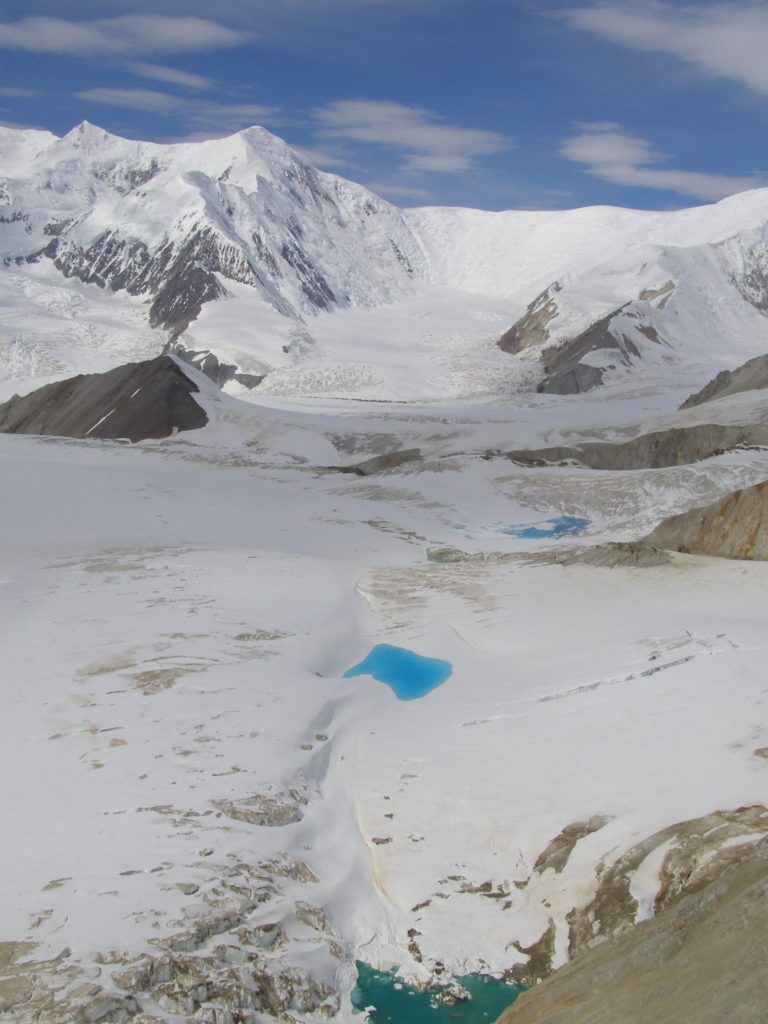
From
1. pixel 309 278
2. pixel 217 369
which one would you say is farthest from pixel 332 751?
pixel 309 278

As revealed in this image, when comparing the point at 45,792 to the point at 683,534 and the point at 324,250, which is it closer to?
the point at 683,534

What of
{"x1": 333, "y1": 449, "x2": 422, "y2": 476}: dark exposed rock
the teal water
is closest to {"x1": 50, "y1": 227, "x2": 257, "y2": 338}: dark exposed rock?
{"x1": 333, "y1": 449, "x2": 422, "y2": 476}: dark exposed rock

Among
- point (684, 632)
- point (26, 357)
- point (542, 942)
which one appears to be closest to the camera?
point (542, 942)

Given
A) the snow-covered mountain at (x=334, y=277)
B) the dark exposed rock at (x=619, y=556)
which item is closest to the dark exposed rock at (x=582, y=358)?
the snow-covered mountain at (x=334, y=277)

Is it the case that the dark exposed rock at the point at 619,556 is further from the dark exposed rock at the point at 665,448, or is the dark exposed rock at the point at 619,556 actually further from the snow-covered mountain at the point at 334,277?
the snow-covered mountain at the point at 334,277

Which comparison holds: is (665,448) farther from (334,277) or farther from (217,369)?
(334,277)

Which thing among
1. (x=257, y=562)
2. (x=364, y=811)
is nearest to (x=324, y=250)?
(x=257, y=562)

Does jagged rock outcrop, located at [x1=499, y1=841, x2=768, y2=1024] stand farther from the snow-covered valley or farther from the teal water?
the snow-covered valley
